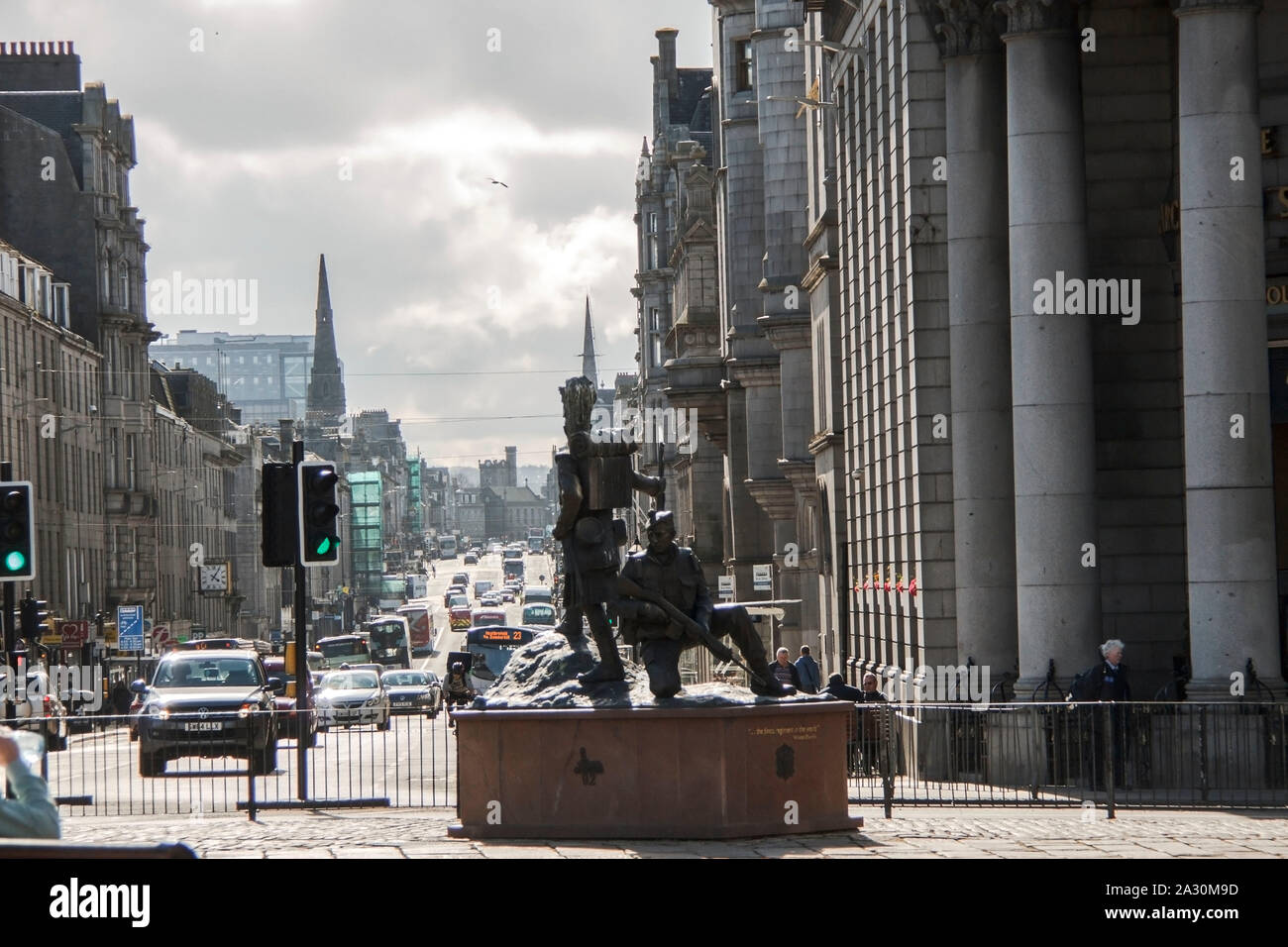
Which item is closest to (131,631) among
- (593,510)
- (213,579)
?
(213,579)

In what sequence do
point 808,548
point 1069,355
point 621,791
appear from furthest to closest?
point 808,548
point 1069,355
point 621,791

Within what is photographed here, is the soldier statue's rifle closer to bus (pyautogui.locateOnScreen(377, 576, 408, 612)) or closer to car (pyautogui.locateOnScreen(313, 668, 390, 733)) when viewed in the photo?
car (pyautogui.locateOnScreen(313, 668, 390, 733))

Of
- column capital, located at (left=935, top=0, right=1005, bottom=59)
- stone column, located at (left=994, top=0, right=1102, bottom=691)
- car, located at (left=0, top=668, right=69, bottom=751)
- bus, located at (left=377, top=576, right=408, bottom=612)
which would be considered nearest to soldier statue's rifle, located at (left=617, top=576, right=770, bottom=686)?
stone column, located at (left=994, top=0, right=1102, bottom=691)

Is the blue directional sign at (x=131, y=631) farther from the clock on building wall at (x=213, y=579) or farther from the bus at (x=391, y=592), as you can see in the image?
the bus at (x=391, y=592)

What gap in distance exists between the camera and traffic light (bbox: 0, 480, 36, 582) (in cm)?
2441

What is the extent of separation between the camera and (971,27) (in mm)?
28547

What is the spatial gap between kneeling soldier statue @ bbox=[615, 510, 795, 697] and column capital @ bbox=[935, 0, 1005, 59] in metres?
12.6

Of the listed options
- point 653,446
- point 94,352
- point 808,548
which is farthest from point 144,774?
point 653,446

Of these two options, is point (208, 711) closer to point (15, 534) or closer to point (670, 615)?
point (15, 534)

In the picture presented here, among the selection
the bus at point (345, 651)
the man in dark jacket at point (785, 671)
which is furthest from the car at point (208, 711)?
the bus at point (345, 651)

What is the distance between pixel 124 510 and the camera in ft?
278

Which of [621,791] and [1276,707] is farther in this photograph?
[1276,707]
